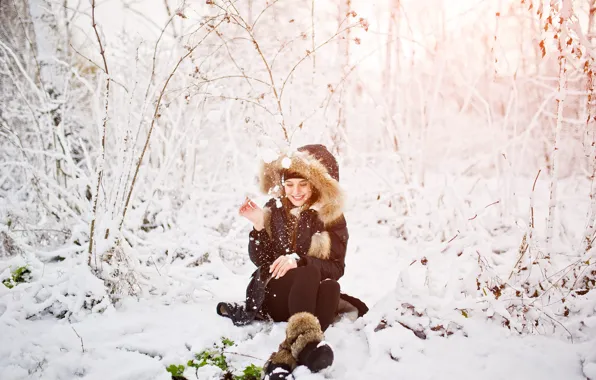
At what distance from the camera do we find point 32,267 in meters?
2.61

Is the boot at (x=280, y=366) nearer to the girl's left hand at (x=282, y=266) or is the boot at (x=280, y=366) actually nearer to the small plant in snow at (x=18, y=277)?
the girl's left hand at (x=282, y=266)

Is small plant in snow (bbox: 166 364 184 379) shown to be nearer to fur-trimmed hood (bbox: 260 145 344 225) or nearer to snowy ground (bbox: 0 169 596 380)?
snowy ground (bbox: 0 169 596 380)

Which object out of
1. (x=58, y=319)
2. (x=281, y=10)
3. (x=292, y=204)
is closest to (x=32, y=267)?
(x=58, y=319)

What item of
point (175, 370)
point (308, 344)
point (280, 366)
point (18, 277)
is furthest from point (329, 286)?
point (18, 277)

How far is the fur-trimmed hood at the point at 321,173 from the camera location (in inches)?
86.6

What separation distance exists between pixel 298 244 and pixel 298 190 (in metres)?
0.35

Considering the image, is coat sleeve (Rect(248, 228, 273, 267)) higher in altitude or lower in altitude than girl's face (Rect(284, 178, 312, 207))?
lower

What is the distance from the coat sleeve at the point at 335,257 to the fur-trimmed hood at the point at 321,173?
74 millimetres

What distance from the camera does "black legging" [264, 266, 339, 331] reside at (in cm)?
198

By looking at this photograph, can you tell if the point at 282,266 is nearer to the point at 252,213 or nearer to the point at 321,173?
the point at 252,213

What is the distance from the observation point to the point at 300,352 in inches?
66.9

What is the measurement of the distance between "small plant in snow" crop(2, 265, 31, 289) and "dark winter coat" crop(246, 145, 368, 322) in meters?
1.76

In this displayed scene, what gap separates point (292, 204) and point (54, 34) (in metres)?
3.84

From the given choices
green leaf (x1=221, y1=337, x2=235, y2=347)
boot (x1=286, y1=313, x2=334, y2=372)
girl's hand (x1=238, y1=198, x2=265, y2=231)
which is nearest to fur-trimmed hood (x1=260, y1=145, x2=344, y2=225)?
girl's hand (x1=238, y1=198, x2=265, y2=231)
